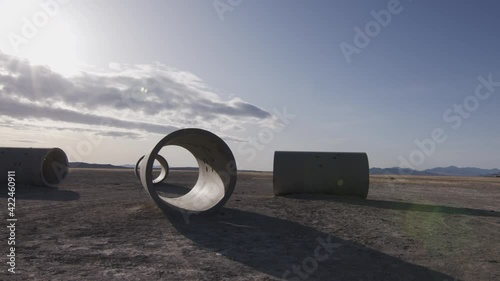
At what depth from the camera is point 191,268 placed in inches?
249

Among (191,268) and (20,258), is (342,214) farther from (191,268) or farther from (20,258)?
(20,258)

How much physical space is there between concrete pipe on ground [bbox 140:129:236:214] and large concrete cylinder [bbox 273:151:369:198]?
10.5 ft

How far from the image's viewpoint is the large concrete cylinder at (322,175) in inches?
598

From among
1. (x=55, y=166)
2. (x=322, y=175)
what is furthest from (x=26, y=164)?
(x=322, y=175)

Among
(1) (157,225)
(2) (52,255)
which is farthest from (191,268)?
(1) (157,225)

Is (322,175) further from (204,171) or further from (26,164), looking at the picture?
(26,164)

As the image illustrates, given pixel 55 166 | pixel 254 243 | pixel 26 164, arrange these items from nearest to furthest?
1. pixel 254 243
2. pixel 26 164
3. pixel 55 166

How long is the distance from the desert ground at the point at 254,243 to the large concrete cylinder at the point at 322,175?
2.30m

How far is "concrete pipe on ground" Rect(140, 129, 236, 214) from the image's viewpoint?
34.3 ft

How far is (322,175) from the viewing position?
603 inches

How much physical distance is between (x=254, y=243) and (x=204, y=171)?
7285mm

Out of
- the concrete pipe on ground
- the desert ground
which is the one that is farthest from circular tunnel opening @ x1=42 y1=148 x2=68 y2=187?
the concrete pipe on ground

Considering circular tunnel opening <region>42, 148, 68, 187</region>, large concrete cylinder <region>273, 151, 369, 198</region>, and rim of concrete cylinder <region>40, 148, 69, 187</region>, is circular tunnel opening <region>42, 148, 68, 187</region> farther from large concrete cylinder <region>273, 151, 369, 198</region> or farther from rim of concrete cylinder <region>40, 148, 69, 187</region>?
large concrete cylinder <region>273, 151, 369, 198</region>

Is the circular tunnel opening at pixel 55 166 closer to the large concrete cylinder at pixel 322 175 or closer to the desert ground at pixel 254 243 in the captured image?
the desert ground at pixel 254 243
